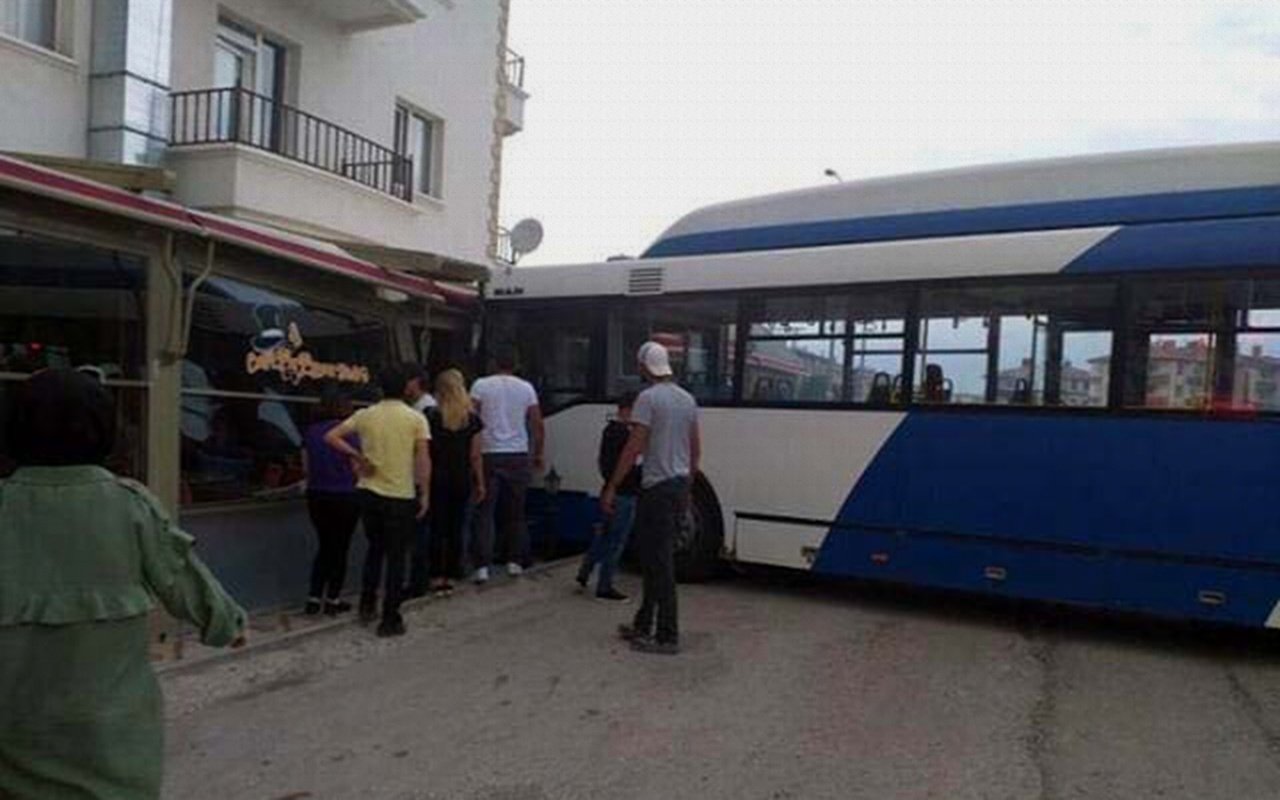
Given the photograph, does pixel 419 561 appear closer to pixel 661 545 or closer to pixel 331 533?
pixel 331 533

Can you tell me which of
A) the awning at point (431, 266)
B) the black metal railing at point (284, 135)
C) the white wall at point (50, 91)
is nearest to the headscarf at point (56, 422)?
the awning at point (431, 266)

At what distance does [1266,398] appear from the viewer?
6.84m

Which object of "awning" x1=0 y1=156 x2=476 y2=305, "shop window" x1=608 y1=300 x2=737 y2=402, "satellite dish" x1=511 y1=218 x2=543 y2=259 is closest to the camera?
"awning" x1=0 y1=156 x2=476 y2=305

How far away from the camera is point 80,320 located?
254 inches

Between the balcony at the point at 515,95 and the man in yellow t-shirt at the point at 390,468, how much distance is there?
1436 centimetres

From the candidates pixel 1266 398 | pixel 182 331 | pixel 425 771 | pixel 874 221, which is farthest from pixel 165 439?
pixel 1266 398

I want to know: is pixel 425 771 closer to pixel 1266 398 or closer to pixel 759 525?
pixel 759 525

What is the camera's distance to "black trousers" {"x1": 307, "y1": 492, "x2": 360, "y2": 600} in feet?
24.7

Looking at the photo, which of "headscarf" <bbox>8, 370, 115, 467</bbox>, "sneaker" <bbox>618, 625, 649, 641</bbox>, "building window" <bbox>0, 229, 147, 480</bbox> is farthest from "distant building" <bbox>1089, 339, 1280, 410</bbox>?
"headscarf" <bbox>8, 370, 115, 467</bbox>

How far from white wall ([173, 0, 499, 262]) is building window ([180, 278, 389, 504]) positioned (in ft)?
14.6

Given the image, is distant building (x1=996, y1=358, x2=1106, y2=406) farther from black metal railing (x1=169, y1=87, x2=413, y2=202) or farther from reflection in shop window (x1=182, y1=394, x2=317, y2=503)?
black metal railing (x1=169, y1=87, x2=413, y2=202)

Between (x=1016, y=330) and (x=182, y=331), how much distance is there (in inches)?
218

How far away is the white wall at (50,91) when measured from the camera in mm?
10398

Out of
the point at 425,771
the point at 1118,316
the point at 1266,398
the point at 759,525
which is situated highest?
the point at 1118,316
